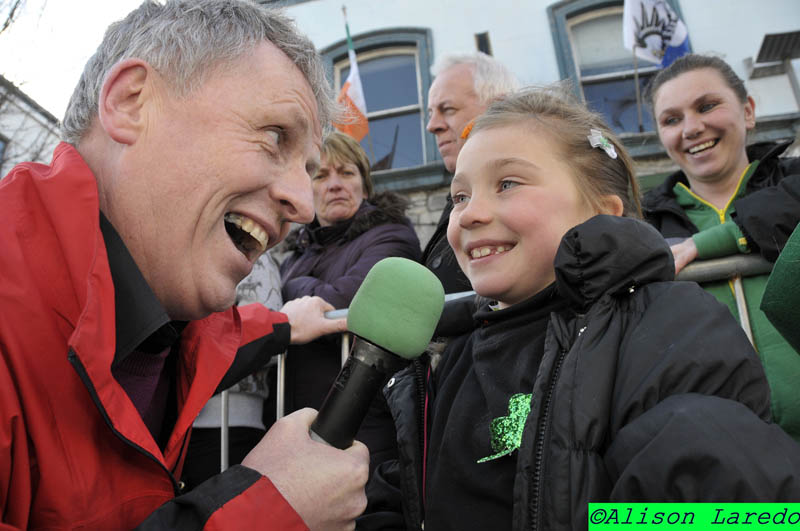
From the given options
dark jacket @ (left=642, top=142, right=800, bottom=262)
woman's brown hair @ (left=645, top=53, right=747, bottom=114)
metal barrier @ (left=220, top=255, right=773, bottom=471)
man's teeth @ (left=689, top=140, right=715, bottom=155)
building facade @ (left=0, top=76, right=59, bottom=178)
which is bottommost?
metal barrier @ (left=220, top=255, right=773, bottom=471)

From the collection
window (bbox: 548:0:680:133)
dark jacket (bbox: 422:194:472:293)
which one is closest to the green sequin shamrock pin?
dark jacket (bbox: 422:194:472:293)

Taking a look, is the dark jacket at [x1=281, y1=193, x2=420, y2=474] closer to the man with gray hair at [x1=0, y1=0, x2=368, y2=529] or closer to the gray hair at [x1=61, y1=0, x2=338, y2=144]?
the man with gray hair at [x1=0, y1=0, x2=368, y2=529]

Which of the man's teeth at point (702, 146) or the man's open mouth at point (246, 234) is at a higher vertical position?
the man's open mouth at point (246, 234)

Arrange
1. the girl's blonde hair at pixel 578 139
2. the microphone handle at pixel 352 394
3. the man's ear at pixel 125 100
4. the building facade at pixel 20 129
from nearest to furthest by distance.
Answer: the microphone handle at pixel 352 394 → the man's ear at pixel 125 100 → the girl's blonde hair at pixel 578 139 → the building facade at pixel 20 129

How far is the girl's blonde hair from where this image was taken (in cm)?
203

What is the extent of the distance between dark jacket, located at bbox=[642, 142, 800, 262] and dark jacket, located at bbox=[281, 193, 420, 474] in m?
1.35

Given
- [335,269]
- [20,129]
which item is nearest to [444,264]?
[335,269]

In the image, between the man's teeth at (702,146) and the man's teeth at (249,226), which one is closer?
the man's teeth at (249,226)

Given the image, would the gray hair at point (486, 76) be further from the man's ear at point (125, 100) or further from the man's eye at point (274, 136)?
the man's ear at point (125, 100)

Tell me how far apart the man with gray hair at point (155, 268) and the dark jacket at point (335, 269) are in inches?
25.6

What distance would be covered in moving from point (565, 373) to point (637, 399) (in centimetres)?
18

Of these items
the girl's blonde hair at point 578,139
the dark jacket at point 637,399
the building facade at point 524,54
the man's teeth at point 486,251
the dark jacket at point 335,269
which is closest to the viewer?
the dark jacket at point 637,399

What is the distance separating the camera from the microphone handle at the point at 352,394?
4.35 feet

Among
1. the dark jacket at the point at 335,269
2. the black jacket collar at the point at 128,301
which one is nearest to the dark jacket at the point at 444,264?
the dark jacket at the point at 335,269
